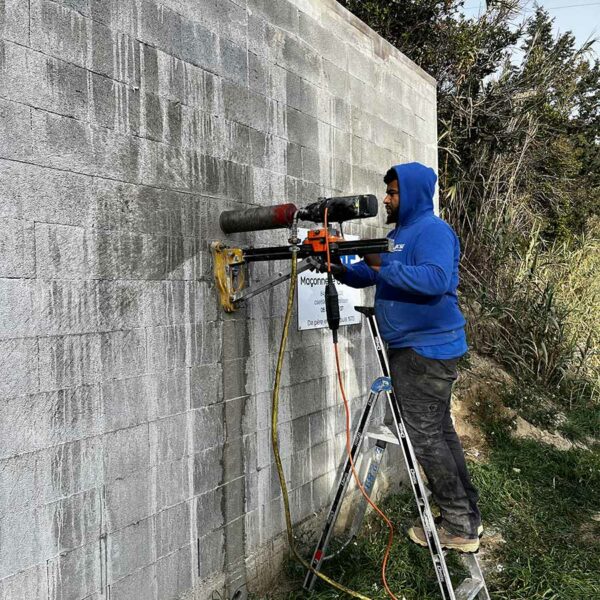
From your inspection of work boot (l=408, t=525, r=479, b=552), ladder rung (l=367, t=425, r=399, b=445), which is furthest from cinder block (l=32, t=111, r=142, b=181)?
work boot (l=408, t=525, r=479, b=552)

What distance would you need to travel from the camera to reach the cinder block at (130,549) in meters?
2.28

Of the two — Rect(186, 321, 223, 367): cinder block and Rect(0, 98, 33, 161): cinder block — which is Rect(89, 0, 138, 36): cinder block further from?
Rect(186, 321, 223, 367): cinder block

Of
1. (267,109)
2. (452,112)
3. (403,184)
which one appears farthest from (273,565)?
(452,112)

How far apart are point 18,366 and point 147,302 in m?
0.62

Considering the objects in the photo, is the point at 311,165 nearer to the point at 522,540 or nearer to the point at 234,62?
the point at 234,62

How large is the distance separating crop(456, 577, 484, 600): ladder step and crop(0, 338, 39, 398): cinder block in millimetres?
2220

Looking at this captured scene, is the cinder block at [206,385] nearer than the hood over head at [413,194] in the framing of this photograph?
Yes

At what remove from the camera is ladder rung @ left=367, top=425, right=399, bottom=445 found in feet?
10.5

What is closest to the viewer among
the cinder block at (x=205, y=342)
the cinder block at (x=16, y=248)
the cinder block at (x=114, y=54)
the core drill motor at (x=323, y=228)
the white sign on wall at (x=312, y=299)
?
the cinder block at (x=16, y=248)

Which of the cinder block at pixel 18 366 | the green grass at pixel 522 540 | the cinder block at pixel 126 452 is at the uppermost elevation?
the cinder block at pixel 18 366

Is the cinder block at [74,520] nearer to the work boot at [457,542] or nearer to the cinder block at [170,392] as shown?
the cinder block at [170,392]

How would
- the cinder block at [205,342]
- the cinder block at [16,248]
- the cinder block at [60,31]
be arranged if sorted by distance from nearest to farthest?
1. the cinder block at [16,248]
2. the cinder block at [60,31]
3. the cinder block at [205,342]

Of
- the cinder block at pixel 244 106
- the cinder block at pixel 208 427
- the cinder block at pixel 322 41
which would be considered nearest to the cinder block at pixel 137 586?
the cinder block at pixel 208 427

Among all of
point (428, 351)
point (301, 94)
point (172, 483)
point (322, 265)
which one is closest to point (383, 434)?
point (428, 351)
